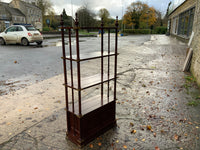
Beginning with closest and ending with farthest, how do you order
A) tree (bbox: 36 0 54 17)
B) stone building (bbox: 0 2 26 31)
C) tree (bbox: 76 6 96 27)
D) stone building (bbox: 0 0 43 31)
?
tree (bbox: 76 6 96 27), stone building (bbox: 0 2 26 31), stone building (bbox: 0 0 43 31), tree (bbox: 36 0 54 17)

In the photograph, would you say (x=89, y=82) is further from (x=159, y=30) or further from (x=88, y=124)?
(x=159, y=30)

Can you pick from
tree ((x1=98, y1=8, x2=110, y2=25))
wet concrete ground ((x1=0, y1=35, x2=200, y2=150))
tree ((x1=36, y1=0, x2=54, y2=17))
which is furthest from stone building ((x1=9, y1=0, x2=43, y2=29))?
wet concrete ground ((x1=0, y1=35, x2=200, y2=150))

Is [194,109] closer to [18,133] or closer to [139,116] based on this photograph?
[139,116]

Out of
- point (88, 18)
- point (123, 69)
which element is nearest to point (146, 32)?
point (88, 18)

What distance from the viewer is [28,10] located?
52.0 m

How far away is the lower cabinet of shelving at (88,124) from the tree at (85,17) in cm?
3835

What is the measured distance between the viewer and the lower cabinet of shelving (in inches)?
97.3

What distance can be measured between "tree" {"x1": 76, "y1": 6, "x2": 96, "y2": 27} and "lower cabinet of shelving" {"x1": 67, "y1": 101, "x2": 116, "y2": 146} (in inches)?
1510

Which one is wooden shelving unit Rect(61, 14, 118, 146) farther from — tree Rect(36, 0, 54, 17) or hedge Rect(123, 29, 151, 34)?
tree Rect(36, 0, 54, 17)

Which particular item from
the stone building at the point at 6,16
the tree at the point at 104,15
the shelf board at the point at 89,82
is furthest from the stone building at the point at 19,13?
the shelf board at the point at 89,82

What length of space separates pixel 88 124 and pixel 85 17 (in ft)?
133

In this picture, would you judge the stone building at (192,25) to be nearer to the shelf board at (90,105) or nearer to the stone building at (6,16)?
the shelf board at (90,105)

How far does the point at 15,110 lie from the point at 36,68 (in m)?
3.86

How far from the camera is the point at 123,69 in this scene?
7.00 m
